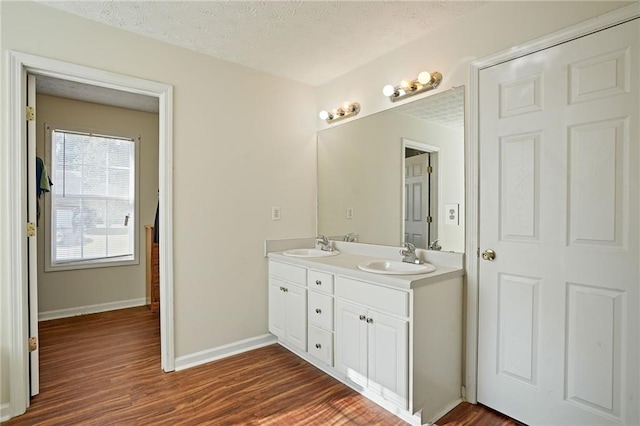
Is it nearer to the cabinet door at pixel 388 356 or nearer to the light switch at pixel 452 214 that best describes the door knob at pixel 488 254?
the light switch at pixel 452 214

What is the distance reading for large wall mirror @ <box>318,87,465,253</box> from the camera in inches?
86.9

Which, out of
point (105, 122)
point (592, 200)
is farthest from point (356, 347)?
point (105, 122)

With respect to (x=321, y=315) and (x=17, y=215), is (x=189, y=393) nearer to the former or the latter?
(x=321, y=315)

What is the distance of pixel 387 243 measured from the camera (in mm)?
2662

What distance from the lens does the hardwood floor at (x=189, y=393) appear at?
1.95 m

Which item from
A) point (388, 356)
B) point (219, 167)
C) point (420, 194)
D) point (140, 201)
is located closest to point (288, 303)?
point (388, 356)

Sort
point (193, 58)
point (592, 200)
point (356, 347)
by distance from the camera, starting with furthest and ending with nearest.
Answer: point (193, 58) < point (356, 347) < point (592, 200)

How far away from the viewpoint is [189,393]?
2.21 metres

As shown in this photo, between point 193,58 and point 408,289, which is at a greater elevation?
point 193,58

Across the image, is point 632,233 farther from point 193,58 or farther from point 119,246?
point 119,246

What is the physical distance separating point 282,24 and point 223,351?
2.48 meters

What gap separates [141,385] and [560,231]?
2.73m

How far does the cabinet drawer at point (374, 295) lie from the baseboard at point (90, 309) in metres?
A: 3.13

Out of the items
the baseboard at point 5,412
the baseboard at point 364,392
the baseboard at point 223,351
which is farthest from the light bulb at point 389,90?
the baseboard at point 5,412
